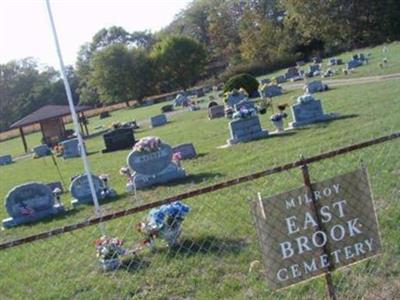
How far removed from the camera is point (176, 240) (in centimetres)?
912

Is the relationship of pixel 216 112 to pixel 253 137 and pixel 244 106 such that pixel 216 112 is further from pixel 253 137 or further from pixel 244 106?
pixel 253 137

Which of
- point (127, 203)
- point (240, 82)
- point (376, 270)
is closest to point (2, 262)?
point (127, 203)

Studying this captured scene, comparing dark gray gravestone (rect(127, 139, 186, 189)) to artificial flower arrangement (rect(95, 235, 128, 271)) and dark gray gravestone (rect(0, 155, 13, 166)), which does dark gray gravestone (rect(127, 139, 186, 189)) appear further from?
dark gray gravestone (rect(0, 155, 13, 166))

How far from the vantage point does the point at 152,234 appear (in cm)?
899

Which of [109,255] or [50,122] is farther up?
[50,122]

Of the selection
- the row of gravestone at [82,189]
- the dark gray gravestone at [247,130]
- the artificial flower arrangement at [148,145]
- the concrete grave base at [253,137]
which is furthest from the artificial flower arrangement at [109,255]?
the dark gray gravestone at [247,130]

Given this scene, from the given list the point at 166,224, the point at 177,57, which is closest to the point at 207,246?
the point at 166,224

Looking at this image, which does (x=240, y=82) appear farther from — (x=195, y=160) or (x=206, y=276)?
(x=206, y=276)

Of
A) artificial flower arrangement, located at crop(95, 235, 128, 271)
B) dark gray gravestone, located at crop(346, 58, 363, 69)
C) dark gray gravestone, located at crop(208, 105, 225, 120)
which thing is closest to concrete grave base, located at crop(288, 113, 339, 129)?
dark gray gravestone, located at crop(208, 105, 225, 120)

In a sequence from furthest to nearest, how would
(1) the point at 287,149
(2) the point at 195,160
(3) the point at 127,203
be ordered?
(2) the point at 195,160 < (1) the point at 287,149 < (3) the point at 127,203

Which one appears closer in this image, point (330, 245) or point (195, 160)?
point (330, 245)

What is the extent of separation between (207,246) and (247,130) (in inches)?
480

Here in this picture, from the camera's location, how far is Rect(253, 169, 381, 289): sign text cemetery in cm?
516

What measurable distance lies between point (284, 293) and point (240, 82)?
3524cm
